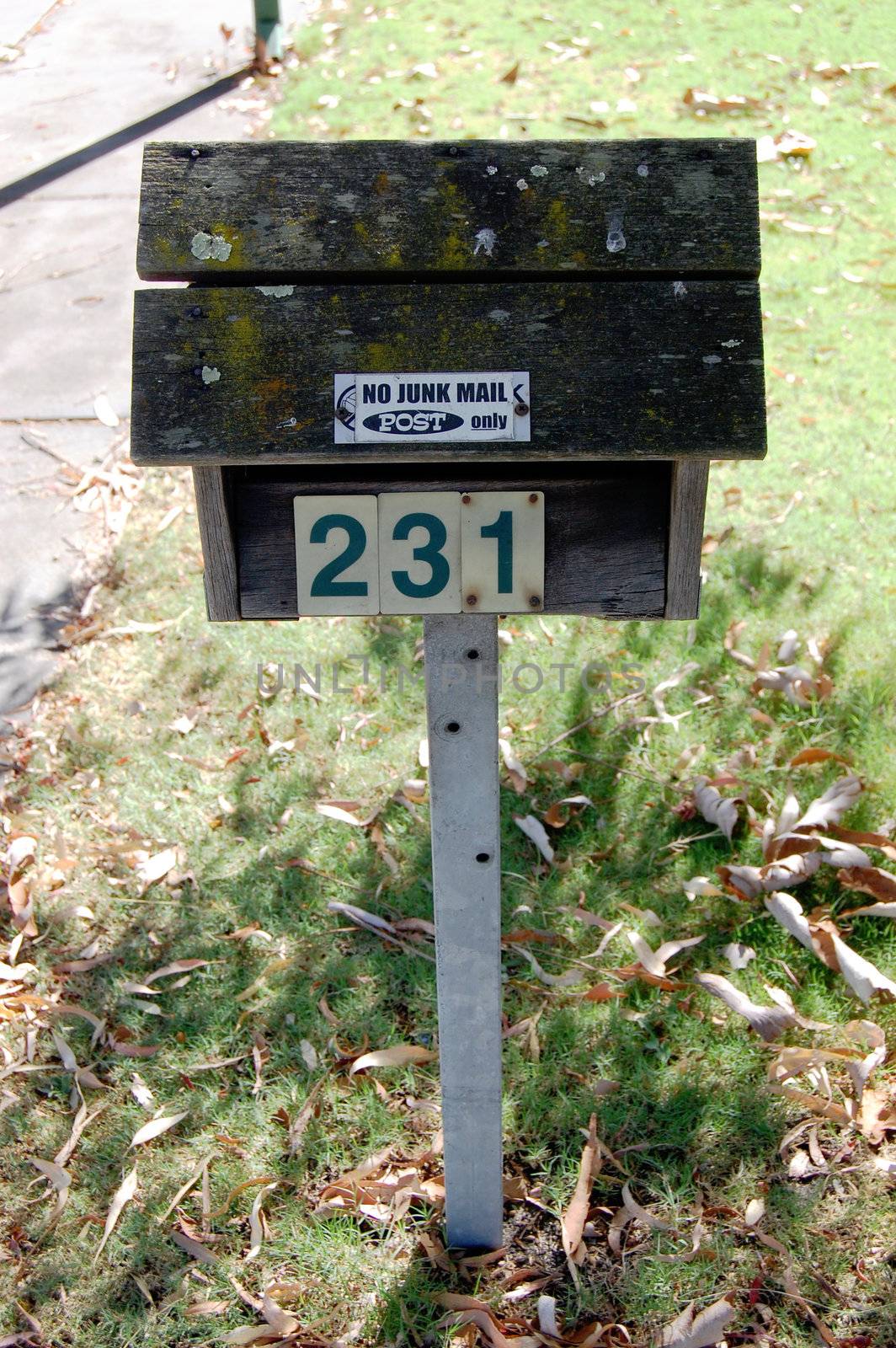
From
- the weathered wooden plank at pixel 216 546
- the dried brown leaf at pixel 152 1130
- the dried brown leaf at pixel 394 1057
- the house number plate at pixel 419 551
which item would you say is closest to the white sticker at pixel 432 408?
the house number plate at pixel 419 551

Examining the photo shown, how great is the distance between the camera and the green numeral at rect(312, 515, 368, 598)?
1.86 meters

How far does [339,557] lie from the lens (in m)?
1.87

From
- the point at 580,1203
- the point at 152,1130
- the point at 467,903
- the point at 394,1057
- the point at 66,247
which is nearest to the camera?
the point at 467,903

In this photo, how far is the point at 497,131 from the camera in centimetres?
771

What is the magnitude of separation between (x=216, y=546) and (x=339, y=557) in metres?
0.21

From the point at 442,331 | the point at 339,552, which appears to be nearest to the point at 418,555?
the point at 339,552

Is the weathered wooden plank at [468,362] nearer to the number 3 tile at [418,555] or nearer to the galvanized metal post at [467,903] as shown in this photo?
the number 3 tile at [418,555]

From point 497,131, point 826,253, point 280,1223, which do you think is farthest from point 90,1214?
point 497,131

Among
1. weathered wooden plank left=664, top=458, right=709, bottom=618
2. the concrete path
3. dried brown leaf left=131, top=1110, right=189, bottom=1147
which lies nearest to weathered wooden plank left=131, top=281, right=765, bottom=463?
weathered wooden plank left=664, top=458, right=709, bottom=618

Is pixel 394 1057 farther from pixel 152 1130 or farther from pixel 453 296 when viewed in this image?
pixel 453 296

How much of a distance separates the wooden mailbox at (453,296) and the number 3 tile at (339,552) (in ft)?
0.40

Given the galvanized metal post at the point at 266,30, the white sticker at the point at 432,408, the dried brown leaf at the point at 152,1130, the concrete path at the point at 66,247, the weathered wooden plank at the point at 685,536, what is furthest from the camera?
the galvanized metal post at the point at 266,30

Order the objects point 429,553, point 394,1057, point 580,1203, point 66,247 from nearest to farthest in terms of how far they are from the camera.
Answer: point 429,553 → point 580,1203 → point 394,1057 → point 66,247

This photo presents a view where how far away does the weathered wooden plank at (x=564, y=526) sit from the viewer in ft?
6.27
